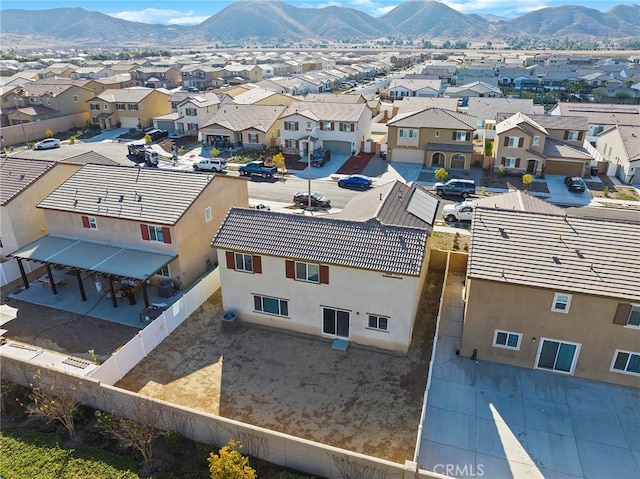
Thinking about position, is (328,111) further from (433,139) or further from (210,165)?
(210,165)

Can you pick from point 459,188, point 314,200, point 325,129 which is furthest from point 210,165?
point 459,188

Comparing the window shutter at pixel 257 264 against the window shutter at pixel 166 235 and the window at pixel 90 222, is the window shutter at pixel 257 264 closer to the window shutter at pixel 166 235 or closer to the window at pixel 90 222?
the window shutter at pixel 166 235

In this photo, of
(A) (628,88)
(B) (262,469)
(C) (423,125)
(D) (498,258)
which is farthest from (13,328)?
(A) (628,88)

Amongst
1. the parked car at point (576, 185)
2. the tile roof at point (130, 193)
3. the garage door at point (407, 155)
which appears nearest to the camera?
the tile roof at point (130, 193)

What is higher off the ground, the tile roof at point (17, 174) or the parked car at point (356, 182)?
the tile roof at point (17, 174)

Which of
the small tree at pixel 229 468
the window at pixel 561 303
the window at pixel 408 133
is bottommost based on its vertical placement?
the small tree at pixel 229 468

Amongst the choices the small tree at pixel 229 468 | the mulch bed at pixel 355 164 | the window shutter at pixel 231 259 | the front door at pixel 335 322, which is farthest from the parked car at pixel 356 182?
the small tree at pixel 229 468

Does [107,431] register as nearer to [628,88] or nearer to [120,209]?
[120,209]
